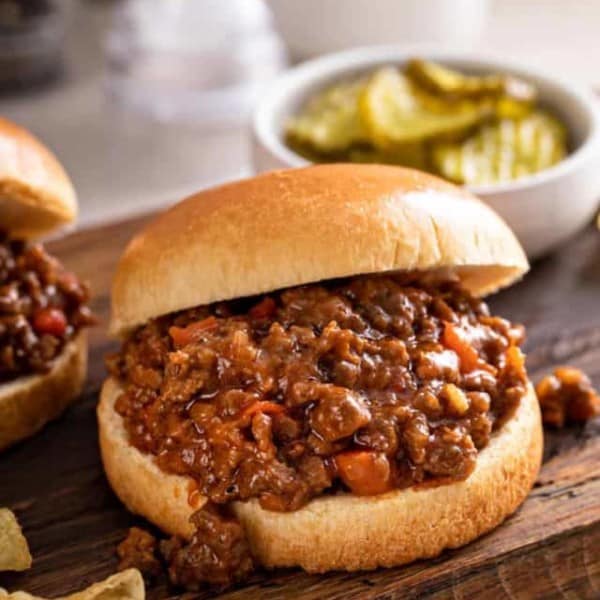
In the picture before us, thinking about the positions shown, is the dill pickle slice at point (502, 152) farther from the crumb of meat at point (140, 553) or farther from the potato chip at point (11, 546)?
the potato chip at point (11, 546)

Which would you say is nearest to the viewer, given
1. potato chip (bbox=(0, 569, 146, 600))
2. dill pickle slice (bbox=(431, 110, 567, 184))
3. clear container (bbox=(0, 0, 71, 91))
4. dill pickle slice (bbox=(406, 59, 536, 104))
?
potato chip (bbox=(0, 569, 146, 600))

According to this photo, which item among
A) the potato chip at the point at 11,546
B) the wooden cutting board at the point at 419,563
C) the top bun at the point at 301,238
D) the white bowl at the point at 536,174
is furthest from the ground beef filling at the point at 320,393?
the white bowl at the point at 536,174

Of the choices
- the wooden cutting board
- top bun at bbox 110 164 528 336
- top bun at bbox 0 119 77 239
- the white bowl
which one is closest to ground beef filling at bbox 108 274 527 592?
top bun at bbox 110 164 528 336

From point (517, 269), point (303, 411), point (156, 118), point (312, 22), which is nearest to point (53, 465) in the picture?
point (303, 411)

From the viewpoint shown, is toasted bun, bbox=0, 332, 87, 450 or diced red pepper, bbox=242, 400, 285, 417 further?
toasted bun, bbox=0, 332, 87, 450

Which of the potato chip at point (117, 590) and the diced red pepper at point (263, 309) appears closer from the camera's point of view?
the potato chip at point (117, 590)

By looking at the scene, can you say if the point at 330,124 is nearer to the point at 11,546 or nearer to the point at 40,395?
the point at 40,395

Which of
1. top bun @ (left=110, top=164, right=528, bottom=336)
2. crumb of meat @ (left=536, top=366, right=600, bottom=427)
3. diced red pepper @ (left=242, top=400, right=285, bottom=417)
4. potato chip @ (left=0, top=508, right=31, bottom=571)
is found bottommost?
potato chip @ (left=0, top=508, right=31, bottom=571)

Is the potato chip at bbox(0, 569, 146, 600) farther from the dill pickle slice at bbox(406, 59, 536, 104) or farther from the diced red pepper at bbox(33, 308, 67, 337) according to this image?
the dill pickle slice at bbox(406, 59, 536, 104)
